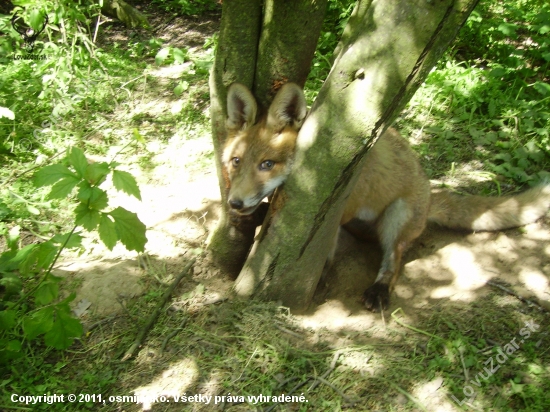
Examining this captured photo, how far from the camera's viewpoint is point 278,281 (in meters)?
3.30

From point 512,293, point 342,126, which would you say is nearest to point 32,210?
point 342,126

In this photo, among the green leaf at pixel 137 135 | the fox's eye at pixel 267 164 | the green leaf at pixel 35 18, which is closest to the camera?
the fox's eye at pixel 267 164

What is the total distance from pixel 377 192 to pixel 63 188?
299cm

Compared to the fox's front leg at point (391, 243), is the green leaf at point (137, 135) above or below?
above

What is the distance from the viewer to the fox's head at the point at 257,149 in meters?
3.40

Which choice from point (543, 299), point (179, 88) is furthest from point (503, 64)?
point (179, 88)

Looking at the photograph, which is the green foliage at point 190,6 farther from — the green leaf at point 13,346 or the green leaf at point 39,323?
the green leaf at point 13,346

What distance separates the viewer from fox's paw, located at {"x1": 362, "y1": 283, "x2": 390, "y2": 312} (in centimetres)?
379

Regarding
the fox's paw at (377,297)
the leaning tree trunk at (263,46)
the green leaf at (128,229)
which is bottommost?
the fox's paw at (377,297)

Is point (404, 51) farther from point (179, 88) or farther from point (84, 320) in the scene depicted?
point (179, 88)

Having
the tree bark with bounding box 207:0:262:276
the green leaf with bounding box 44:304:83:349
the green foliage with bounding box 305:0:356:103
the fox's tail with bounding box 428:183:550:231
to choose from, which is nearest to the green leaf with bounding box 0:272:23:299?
the green leaf with bounding box 44:304:83:349

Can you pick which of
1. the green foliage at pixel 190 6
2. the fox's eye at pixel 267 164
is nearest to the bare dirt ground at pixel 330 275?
the fox's eye at pixel 267 164

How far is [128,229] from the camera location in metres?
2.72

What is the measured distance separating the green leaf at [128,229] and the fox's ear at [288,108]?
1.40 metres
